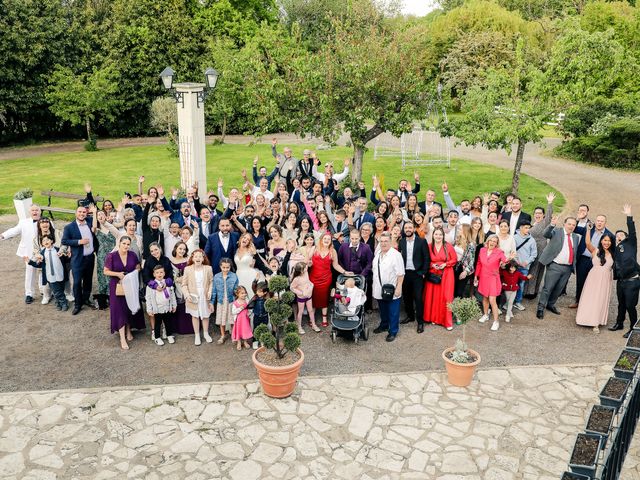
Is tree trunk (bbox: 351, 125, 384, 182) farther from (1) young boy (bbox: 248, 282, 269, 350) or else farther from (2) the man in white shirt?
(1) young boy (bbox: 248, 282, 269, 350)

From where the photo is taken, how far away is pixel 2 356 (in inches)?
374

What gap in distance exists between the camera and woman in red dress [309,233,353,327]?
34.1 ft

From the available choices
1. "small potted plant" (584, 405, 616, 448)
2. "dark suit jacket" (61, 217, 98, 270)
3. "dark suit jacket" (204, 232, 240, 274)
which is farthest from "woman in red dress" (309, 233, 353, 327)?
"small potted plant" (584, 405, 616, 448)

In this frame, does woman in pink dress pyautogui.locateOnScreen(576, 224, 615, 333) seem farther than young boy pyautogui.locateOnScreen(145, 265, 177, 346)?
Yes

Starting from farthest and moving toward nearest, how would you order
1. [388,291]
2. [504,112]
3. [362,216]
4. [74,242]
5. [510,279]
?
[504,112] < [362,216] < [74,242] < [510,279] < [388,291]

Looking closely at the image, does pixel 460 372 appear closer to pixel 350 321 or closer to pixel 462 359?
pixel 462 359

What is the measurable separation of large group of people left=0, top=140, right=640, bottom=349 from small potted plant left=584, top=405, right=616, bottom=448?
5.19 metres

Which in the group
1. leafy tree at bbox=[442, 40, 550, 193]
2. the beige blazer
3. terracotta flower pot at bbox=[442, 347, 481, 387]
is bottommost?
terracotta flower pot at bbox=[442, 347, 481, 387]

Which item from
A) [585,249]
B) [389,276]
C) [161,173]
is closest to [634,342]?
[389,276]

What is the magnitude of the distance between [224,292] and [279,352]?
5.90 feet

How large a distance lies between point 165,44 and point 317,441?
36.5 metres

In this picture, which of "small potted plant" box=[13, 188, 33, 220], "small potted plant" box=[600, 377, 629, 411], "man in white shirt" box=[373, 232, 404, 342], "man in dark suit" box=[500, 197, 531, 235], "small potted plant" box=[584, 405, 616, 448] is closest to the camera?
"small potted plant" box=[584, 405, 616, 448]

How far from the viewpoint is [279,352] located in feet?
27.3

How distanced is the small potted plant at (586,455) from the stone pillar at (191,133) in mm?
14317
